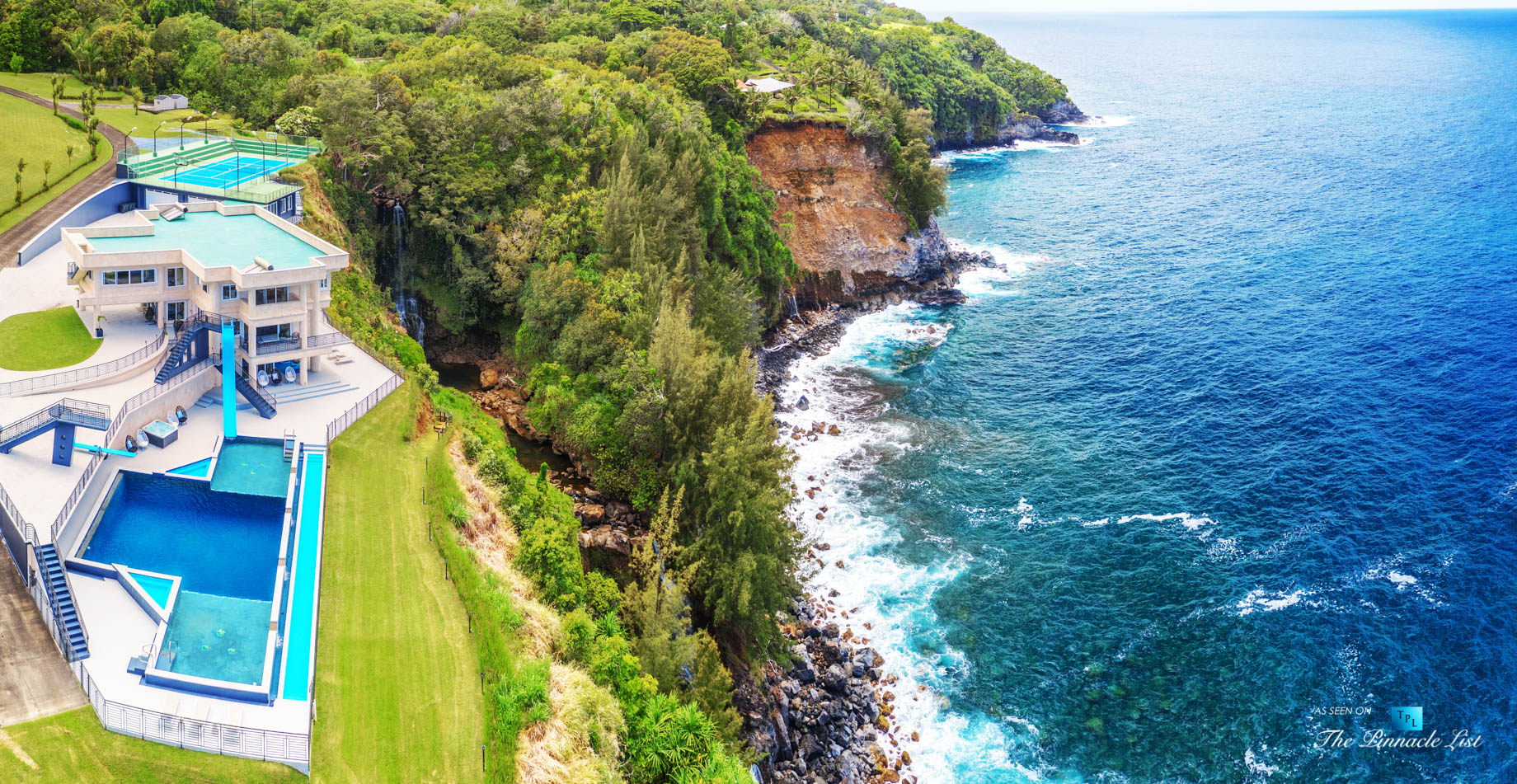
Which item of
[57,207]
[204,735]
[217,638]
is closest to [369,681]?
[204,735]

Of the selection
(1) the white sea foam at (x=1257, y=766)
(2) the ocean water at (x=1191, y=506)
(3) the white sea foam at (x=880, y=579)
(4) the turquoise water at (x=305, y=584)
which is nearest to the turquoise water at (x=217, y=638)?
(4) the turquoise water at (x=305, y=584)

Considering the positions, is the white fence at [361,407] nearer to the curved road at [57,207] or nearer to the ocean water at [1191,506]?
the curved road at [57,207]

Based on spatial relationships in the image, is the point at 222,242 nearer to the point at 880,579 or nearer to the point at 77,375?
the point at 77,375

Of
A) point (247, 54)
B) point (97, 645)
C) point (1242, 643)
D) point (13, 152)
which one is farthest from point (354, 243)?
point (1242, 643)

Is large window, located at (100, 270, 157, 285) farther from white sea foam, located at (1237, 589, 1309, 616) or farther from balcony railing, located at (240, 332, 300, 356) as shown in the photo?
white sea foam, located at (1237, 589, 1309, 616)

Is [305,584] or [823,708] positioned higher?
[305,584]

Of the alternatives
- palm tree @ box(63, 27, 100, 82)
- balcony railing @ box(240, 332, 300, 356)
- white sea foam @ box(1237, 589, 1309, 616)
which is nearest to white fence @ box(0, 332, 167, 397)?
balcony railing @ box(240, 332, 300, 356)

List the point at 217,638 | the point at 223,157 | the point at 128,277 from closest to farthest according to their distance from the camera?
1. the point at 217,638
2. the point at 128,277
3. the point at 223,157
